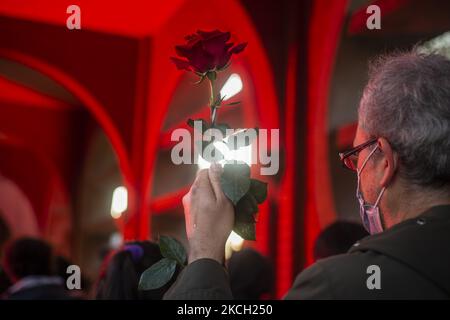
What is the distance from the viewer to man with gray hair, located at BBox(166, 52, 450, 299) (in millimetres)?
950

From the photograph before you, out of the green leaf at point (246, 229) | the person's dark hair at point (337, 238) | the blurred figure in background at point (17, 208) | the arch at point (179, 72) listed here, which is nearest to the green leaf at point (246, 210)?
the green leaf at point (246, 229)

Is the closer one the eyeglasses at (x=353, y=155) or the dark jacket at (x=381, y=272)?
the dark jacket at (x=381, y=272)

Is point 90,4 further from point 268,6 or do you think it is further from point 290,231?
point 290,231

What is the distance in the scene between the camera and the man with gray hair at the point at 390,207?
95cm

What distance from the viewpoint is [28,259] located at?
121 inches

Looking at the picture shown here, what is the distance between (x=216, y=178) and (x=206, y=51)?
0.23 metres

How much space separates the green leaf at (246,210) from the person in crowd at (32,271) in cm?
207

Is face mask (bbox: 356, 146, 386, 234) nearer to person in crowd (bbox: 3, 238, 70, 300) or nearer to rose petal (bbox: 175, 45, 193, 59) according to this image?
rose petal (bbox: 175, 45, 193, 59)

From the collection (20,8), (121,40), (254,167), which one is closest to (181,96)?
(121,40)

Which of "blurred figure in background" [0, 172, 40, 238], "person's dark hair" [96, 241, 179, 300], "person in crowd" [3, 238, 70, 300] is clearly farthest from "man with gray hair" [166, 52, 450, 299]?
"blurred figure in background" [0, 172, 40, 238]

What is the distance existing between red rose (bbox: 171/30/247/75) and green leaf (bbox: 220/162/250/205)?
19 cm

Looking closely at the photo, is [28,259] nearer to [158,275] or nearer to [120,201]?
[158,275]

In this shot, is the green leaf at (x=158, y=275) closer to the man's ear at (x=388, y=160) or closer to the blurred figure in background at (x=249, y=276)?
the man's ear at (x=388, y=160)

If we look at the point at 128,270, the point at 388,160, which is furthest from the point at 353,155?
the point at 128,270
